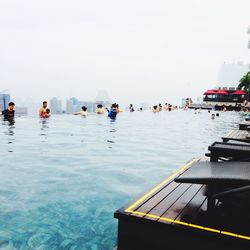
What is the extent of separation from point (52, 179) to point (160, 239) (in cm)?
424

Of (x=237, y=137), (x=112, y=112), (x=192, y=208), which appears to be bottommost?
(x=192, y=208)

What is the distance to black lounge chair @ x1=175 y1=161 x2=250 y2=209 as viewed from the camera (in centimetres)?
305

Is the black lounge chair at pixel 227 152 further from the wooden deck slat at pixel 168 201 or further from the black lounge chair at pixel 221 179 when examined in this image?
the wooden deck slat at pixel 168 201

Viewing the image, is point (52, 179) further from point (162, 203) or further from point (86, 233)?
point (162, 203)

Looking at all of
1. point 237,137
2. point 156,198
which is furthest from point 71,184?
point 237,137

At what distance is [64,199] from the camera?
564 centimetres

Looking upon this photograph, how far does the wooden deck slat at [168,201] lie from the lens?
3.43 metres

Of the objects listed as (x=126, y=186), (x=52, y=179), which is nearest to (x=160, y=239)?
(x=126, y=186)

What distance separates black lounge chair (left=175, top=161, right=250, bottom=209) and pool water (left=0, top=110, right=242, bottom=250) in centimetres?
161

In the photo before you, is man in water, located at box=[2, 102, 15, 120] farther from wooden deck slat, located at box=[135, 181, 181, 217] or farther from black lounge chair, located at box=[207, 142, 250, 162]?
black lounge chair, located at box=[207, 142, 250, 162]

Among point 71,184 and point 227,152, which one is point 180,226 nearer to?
point 227,152

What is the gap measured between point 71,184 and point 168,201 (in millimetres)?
3293

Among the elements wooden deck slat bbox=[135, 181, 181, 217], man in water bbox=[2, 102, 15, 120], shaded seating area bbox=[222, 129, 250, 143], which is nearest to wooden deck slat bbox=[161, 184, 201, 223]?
wooden deck slat bbox=[135, 181, 181, 217]

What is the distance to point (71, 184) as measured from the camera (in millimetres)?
6559
